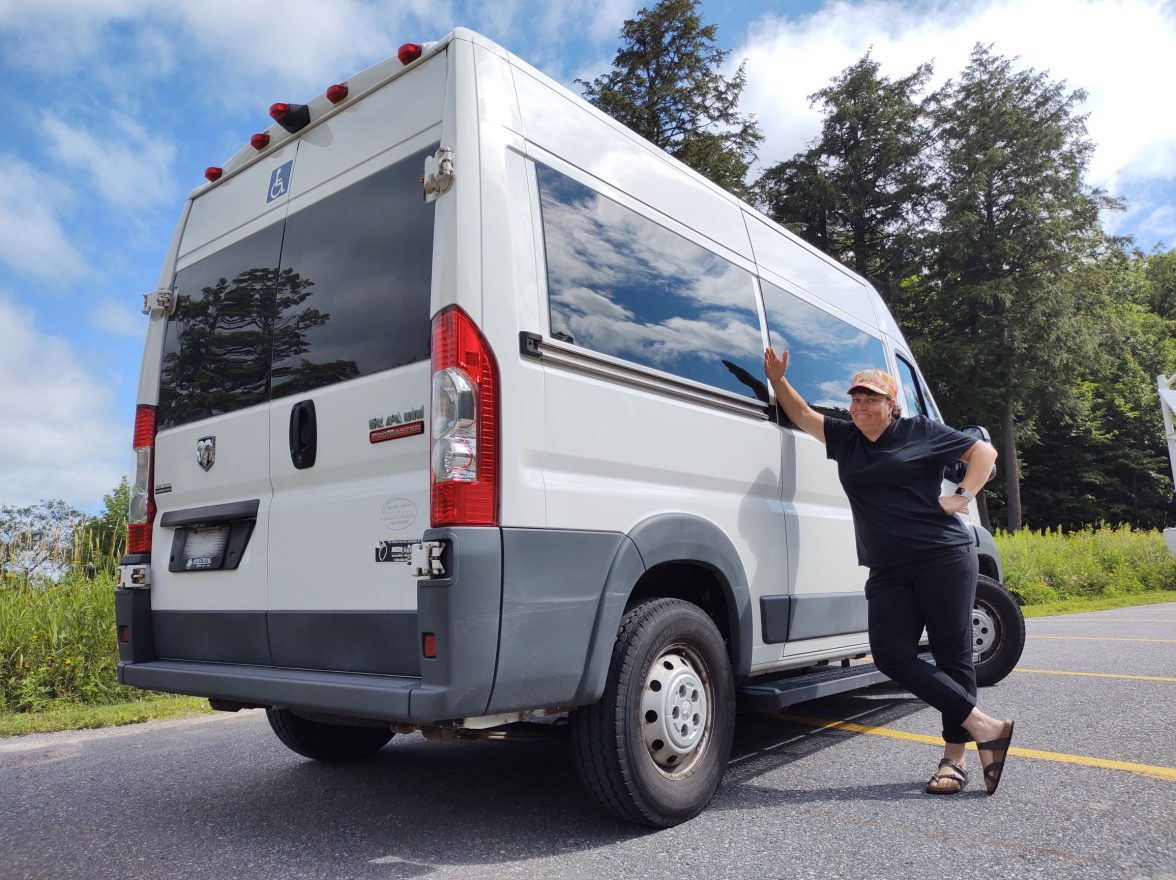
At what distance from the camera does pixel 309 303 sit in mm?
3309

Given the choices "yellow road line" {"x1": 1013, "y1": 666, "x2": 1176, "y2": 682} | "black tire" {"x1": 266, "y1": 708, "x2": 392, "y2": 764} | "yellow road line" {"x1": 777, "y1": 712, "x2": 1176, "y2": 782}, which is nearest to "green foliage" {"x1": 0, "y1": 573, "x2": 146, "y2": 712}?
"black tire" {"x1": 266, "y1": 708, "x2": 392, "y2": 764}

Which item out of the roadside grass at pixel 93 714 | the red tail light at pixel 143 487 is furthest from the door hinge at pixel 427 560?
the roadside grass at pixel 93 714

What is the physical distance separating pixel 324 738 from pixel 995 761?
119 inches

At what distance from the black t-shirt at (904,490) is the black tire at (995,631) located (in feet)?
6.85

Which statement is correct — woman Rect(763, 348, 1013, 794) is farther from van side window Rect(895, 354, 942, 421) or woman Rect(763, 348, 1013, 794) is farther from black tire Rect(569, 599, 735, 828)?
van side window Rect(895, 354, 942, 421)

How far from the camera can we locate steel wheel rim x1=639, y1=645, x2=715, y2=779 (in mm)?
3139

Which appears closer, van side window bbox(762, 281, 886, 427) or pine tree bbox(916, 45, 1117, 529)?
van side window bbox(762, 281, 886, 427)

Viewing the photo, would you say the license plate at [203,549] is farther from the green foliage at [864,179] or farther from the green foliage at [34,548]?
the green foliage at [864,179]

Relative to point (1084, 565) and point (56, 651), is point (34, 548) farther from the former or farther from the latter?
point (1084, 565)

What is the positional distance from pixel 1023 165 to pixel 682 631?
29.7 m

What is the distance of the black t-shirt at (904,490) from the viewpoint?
3.72 meters

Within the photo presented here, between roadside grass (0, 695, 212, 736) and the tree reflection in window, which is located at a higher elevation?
the tree reflection in window

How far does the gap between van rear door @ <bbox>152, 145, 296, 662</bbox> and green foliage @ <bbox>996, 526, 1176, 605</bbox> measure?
48.3ft

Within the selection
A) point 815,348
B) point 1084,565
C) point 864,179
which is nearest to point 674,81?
point 864,179
